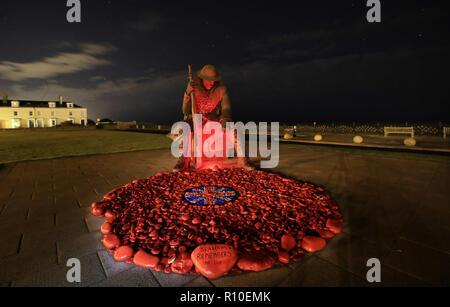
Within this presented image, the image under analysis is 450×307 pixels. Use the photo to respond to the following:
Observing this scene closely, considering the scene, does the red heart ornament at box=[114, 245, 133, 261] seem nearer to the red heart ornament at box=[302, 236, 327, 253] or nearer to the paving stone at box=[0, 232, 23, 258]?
the paving stone at box=[0, 232, 23, 258]

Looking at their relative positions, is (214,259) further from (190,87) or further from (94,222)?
(190,87)

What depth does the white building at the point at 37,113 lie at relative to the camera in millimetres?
43250

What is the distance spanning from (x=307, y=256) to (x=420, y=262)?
989 mm

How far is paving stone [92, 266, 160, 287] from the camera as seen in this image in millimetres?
1674

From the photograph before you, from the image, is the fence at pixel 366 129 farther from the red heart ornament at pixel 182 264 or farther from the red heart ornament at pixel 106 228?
the red heart ornament at pixel 182 264

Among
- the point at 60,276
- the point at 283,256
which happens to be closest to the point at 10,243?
the point at 60,276

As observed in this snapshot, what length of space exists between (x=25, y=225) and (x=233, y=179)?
3364 mm

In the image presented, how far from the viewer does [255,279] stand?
1.72 meters

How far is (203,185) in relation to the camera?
4141 mm

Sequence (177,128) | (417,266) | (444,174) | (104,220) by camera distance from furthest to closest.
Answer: (177,128), (444,174), (104,220), (417,266)

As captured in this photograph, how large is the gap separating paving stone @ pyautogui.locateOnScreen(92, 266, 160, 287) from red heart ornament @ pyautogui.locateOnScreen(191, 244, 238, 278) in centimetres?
39
